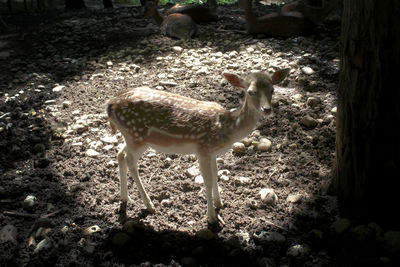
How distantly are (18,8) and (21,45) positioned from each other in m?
3.66

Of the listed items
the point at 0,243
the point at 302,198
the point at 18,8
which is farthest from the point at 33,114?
the point at 18,8

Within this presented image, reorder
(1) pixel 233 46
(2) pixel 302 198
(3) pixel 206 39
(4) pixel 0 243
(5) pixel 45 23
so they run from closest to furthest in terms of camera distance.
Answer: (4) pixel 0 243 < (2) pixel 302 198 < (1) pixel 233 46 < (3) pixel 206 39 < (5) pixel 45 23

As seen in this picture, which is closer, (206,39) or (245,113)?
(245,113)

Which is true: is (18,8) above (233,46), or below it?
above

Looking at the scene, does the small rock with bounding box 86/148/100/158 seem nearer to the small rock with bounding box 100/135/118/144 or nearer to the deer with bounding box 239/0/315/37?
the small rock with bounding box 100/135/118/144

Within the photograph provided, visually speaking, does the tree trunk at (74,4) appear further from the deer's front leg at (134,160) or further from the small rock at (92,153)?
the deer's front leg at (134,160)

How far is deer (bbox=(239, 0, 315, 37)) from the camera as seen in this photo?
20.0 ft

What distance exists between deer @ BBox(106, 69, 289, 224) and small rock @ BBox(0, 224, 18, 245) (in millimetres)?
928

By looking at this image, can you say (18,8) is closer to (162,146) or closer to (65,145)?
(65,145)

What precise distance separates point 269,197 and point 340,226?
0.56 m

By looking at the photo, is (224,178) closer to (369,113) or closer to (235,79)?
(235,79)

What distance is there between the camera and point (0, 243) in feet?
8.19

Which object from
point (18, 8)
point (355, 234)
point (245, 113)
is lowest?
point (355, 234)

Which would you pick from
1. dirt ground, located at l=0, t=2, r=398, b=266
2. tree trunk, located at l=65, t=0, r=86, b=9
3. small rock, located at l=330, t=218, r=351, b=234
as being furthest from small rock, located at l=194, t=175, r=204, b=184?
tree trunk, located at l=65, t=0, r=86, b=9
